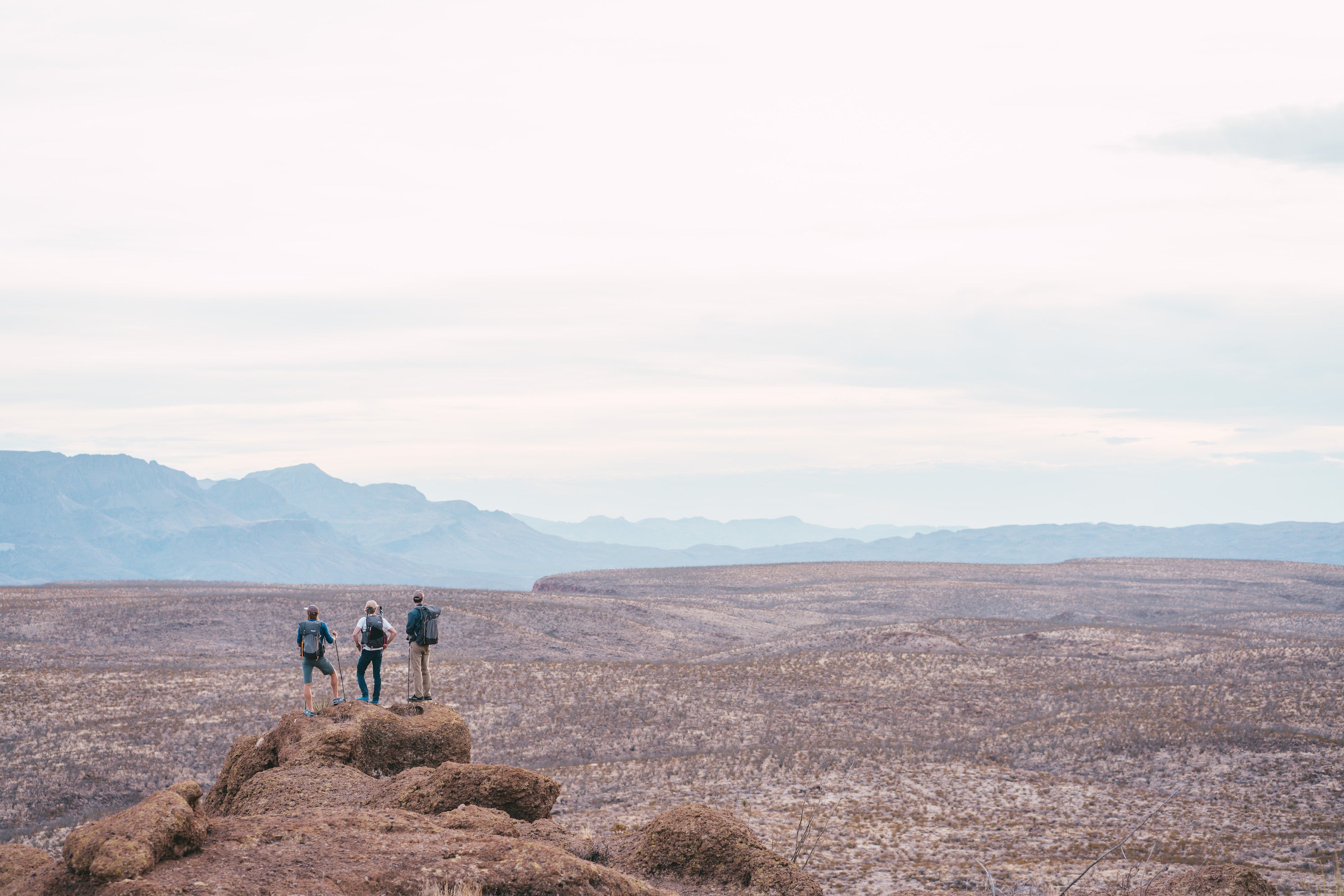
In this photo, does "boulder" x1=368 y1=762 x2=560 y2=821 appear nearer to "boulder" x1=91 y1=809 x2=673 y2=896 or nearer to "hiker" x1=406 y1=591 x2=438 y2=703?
"boulder" x1=91 y1=809 x2=673 y2=896

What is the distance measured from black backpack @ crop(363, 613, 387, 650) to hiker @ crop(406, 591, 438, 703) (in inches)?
20.9

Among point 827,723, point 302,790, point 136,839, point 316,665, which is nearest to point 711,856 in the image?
point 302,790

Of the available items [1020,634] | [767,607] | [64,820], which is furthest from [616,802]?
[767,607]

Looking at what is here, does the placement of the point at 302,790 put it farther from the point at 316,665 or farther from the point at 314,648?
the point at 316,665

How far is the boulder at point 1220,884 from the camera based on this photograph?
30.1 feet

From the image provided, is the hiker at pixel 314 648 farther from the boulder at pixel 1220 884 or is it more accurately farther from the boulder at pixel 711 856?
the boulder at pixel 1220 884

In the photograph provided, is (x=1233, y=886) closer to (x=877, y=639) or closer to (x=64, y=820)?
(x=64, y=820)

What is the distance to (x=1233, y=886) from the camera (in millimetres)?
9180

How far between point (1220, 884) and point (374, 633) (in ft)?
44.6

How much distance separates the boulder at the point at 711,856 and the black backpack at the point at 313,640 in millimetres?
A: 8205

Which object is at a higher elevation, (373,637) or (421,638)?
(373,637)

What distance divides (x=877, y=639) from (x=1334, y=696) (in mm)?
25671

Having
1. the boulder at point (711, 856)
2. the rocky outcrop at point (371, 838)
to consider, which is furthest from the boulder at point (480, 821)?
the boulder at point (711, 856)

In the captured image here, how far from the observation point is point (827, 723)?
33031 millimetres
